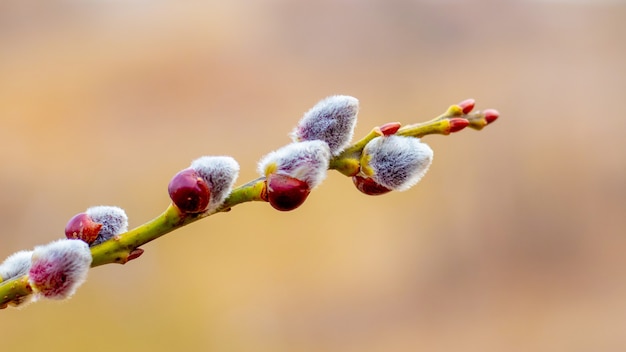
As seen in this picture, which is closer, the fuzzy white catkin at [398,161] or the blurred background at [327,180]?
the fuzzy white catkin at [398,161]

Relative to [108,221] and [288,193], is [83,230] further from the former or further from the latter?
[288,193]

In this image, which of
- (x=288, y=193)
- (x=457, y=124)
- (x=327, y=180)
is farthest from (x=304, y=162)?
(x=327, y=180)

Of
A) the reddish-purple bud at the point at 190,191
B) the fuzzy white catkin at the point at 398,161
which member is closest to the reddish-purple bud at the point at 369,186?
the fuzzy white catkin at the point at 398,161

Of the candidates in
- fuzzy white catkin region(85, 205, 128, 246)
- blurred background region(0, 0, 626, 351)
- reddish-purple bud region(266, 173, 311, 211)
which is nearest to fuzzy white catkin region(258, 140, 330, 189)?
reddish-purple bud region(266, 173, 311, 211)

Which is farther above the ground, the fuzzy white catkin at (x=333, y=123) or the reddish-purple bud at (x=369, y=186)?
the fuzzy white catkin at (x=333, y=123)

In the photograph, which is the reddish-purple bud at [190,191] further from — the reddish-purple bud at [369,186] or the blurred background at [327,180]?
the blurred background at [327,180]
